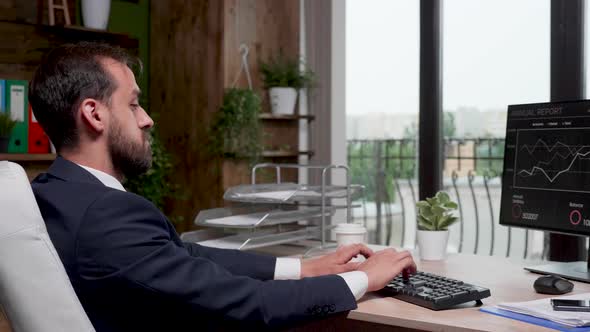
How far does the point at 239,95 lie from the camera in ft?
12.2

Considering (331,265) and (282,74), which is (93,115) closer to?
(331,265)

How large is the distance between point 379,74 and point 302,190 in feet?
7.01

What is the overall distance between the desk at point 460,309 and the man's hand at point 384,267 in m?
0.05

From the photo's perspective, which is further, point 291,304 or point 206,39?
point 206,39

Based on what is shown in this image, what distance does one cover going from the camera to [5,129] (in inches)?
120

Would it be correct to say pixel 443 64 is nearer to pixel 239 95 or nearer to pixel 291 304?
pixel 239 95

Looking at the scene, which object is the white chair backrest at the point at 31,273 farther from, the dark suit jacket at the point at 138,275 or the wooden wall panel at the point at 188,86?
the wooden wall panel at the point at 188,86

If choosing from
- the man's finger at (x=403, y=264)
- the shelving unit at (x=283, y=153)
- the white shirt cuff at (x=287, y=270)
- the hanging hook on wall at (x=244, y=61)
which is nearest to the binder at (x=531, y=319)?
the man's finger at (x=403, y=264)

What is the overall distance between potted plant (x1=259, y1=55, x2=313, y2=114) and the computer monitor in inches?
81.6

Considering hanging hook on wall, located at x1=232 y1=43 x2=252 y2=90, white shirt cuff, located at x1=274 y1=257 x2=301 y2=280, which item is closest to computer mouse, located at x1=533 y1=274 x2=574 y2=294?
white shirt cuff, located at x1=274 y1=257 x2=301 y2=280

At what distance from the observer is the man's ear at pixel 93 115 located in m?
1.39

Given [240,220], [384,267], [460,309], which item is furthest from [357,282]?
[240,220]

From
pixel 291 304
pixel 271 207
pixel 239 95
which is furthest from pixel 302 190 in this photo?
pixel 239 95

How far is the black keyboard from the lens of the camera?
57.4 inches
